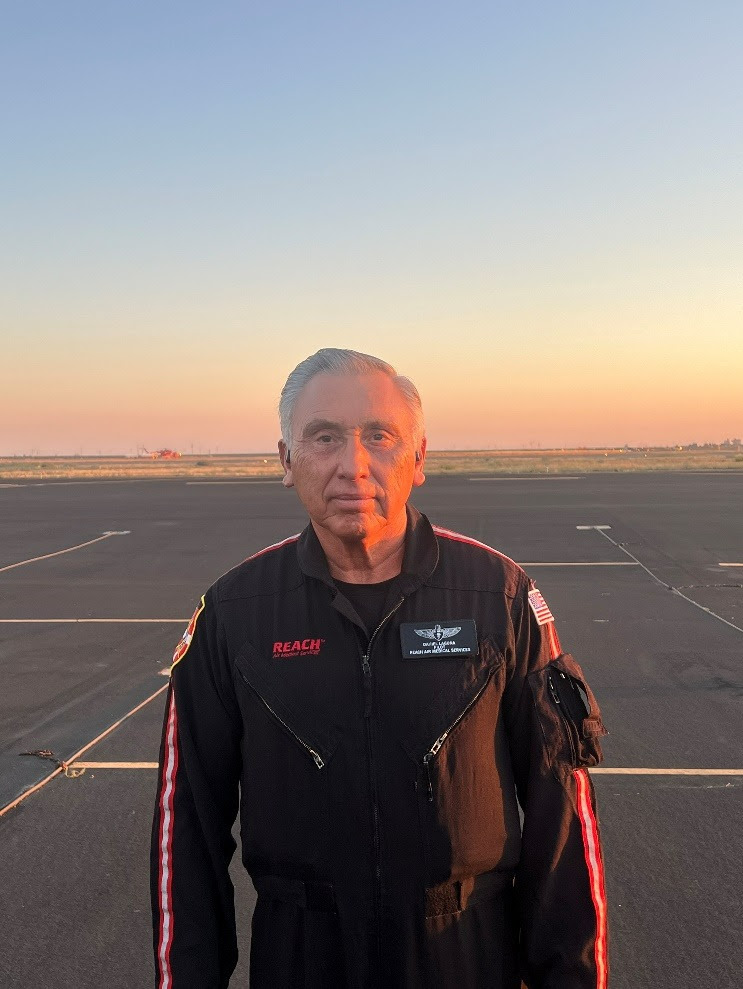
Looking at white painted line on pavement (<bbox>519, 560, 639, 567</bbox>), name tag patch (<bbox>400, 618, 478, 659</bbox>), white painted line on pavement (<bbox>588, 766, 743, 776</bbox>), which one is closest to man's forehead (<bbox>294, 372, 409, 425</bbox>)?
name tag patch (<bbox>400, 618, 478, 659</bbox>)

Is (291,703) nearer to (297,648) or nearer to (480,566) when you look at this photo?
(297,648)

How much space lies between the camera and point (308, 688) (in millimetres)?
1938

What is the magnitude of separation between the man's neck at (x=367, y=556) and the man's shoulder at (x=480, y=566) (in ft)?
0.39

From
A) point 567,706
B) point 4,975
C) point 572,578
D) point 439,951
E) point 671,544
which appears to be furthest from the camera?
point 671,544

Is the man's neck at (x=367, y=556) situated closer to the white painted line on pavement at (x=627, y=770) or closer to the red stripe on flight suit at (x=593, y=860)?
the red stripe on flight suit at (x=593, y=860)

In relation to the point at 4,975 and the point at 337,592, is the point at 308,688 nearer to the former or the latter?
the point at 337,592

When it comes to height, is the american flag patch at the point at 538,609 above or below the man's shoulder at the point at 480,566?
below

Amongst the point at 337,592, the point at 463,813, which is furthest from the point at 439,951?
the point at 337,592

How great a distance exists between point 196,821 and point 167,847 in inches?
3.6

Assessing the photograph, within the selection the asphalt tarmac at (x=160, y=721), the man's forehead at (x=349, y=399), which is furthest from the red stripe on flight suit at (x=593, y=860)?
the asphalt tarmac at (x=160, y=721)

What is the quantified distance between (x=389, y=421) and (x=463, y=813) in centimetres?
98

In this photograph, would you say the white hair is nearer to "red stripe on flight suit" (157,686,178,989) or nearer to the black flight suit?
the black flight suit

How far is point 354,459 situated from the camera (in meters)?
1.94

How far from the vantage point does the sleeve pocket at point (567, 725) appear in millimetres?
1973
